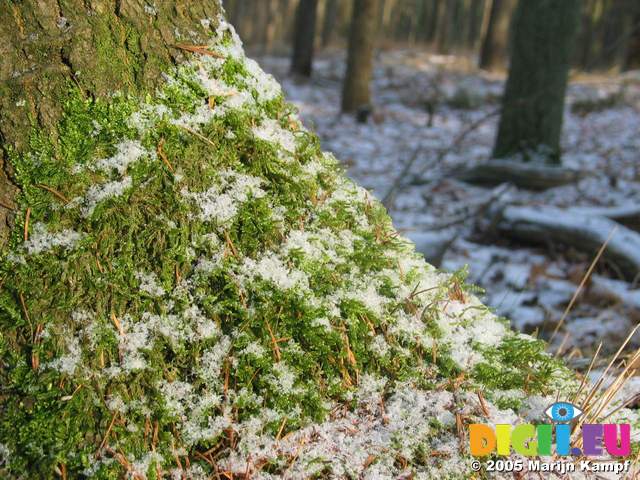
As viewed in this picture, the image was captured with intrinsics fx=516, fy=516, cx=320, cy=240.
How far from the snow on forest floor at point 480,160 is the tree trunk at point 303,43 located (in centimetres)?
40

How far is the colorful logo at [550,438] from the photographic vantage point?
1.23 metres

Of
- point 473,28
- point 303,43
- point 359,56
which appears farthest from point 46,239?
point 473,28

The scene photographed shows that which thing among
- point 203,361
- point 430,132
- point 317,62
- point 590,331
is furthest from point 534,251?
point 317,62

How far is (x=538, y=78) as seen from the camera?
6.43m

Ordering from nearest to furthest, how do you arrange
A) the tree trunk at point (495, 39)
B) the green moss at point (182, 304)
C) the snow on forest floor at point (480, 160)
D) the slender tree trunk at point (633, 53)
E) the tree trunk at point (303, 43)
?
the green moss at point (182, 304) → the snow on forest floor at point (480, 160) → the tree trunk at point (303, 43) → the slender tree trunk at point (633, 53) → the tree trunk at point (495, 39)

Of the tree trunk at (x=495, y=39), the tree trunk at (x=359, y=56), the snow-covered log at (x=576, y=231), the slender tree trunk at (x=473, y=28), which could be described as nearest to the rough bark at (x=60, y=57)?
the snow-covered log at (x=576, y=231)

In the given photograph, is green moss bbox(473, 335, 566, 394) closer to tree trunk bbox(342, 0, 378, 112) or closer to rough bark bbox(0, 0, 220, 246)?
rough bark bbox(0, 0, 220, 246)

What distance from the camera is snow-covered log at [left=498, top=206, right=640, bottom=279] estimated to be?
3.87 metres

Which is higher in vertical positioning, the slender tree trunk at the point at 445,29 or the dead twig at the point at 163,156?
the slender tree trunk at the point at 445,29

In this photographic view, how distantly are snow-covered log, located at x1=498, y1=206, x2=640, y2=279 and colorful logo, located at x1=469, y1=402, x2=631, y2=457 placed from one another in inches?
112

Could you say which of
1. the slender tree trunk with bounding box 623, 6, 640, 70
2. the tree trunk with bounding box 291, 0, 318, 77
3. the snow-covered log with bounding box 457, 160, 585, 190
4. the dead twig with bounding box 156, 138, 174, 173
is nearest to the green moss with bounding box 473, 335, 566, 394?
the dead twig with bounding box 156, 138, 174, 173

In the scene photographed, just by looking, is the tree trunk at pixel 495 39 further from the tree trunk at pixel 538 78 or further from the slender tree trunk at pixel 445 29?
the tree trunk at pixel 538 78

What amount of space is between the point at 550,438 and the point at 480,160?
7.04 metres

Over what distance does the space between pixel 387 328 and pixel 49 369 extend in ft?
2.71
